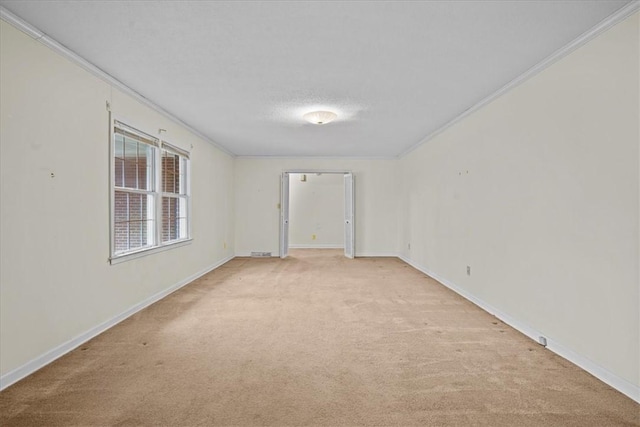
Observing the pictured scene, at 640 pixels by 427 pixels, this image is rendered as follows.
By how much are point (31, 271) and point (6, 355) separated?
0.54 meters

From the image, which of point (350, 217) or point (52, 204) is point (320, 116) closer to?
point (52, 204)

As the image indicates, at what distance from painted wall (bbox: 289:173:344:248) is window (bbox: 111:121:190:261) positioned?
4.80 m

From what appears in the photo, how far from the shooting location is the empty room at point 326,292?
2010 millimetres

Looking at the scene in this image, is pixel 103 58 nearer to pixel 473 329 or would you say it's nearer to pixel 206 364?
pixel 206 364

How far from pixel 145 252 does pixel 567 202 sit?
4.15 metres

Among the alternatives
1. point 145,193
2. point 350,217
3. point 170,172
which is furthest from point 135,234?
point 350,217

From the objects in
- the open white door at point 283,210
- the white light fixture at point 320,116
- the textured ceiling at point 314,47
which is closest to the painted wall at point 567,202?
the textured ceiling at point 314,47

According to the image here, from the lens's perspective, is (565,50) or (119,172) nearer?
(565,50)

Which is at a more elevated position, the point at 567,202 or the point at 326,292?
the point at 567,202

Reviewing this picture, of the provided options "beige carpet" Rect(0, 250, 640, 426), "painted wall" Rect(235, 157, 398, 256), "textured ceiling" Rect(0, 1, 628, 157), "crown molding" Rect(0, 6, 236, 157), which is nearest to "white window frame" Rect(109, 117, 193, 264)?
"crown molding" Rect(0, 6, 236, 157)

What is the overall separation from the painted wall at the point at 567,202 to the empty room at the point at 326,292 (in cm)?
2

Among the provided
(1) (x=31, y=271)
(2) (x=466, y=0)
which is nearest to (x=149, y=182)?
(1) (x=31, y=271)

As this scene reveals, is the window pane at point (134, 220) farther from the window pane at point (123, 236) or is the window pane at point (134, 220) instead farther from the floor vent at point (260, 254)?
the floor vent at point (260, 254)

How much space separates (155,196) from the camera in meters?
4.12
